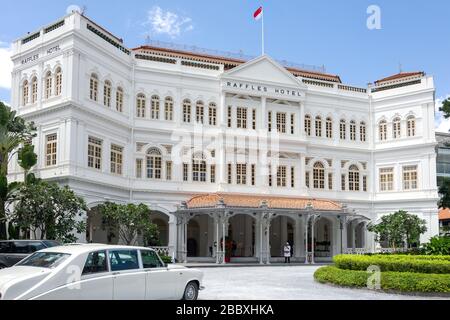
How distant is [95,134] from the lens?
34594 millimetres

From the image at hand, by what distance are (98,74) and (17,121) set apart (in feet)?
19.2

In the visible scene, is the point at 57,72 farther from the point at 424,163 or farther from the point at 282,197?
the point at 424,163

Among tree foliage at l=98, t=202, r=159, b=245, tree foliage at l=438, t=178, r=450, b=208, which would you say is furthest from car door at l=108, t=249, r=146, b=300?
tree foliage at l=438, t=178, r=450, b=208

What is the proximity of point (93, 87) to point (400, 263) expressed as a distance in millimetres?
22099

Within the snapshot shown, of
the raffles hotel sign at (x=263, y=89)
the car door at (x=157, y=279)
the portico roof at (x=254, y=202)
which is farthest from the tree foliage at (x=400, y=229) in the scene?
the car door at (x=157, y=279)

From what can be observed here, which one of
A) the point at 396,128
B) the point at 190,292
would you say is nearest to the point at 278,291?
the point at 190,292

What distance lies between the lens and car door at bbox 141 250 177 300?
1332cm

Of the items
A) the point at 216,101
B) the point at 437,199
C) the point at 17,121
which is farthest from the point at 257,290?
the point at 437,199

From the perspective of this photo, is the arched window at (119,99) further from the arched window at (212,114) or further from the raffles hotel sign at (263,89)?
the raffles hotel sign at (263,89)

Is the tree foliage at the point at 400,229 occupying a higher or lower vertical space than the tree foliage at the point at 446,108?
lower

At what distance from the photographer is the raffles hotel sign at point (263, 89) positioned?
41562 mm

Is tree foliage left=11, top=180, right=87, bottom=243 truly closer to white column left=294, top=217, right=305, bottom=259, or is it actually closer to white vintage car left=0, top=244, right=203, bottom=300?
white vintage car left=0, top=244, right=203, bottom=300

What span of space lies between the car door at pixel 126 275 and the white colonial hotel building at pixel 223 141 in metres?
19.8

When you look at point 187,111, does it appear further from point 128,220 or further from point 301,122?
point 128,220
